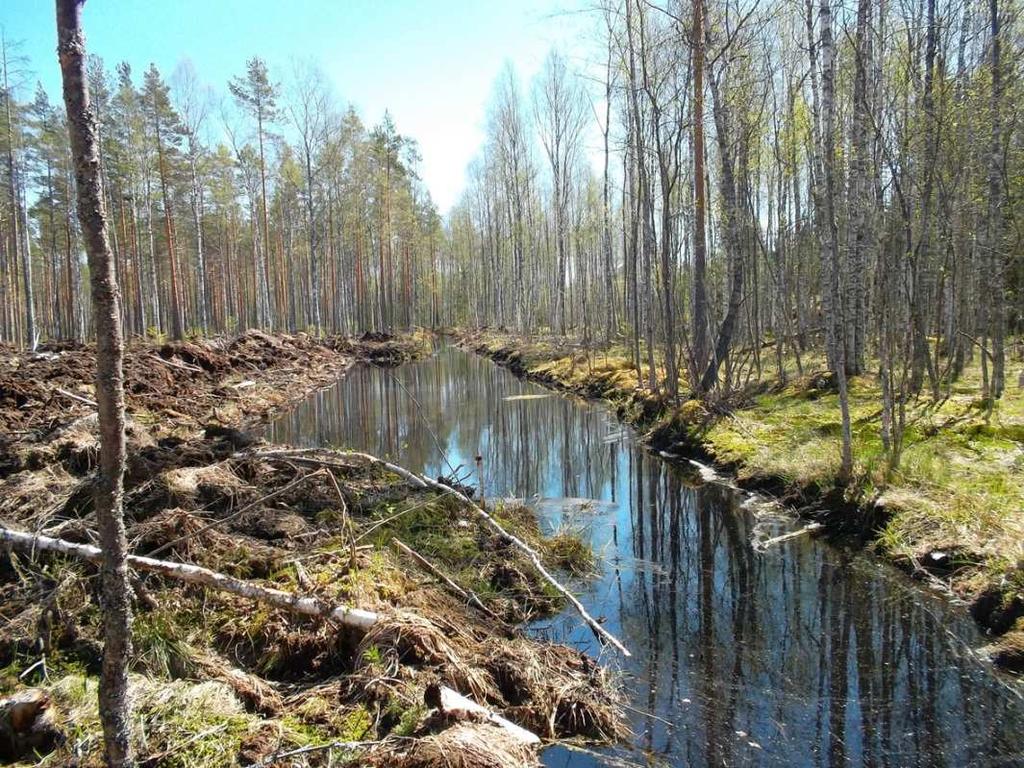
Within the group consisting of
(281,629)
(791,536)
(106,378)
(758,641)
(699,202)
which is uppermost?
(699,202)

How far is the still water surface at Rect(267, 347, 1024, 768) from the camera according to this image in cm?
347

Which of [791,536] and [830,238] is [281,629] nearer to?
[791,536]

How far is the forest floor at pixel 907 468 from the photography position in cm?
504

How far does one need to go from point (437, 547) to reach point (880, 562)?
4.32 m

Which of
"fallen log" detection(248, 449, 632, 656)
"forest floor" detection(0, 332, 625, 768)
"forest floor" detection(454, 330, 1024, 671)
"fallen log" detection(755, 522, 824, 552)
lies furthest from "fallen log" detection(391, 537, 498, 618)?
"forest floor" detection(454, 330, 1024, 671)

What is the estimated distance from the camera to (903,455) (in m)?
7.12

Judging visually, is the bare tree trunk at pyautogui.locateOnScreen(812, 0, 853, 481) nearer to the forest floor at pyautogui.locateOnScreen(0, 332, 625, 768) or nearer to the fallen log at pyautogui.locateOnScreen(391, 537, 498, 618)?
the forest floor at pyautogui.locateOnScreen(0, 332, 625, 768)

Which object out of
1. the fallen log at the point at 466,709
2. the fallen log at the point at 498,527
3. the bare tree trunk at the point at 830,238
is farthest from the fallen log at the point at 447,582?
the bare tree trunk at the point at 830,238

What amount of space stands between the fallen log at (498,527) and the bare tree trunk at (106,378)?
3.12 meters

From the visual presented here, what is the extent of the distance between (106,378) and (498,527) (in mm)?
4115

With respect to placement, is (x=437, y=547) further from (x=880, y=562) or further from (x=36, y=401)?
(x=36, y=401)

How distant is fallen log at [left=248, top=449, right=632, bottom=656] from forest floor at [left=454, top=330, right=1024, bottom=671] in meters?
2.75

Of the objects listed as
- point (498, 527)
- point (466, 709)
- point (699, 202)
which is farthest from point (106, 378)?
point (699, 202)

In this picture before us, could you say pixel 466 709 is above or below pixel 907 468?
below
